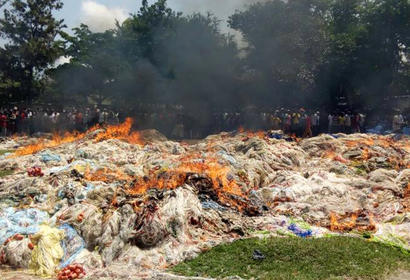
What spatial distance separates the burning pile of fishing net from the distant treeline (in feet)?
49.4

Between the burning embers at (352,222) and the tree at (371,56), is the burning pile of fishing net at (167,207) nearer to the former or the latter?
the burning embers at (352,222)

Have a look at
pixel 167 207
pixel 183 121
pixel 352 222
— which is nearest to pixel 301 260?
pixel 352 222

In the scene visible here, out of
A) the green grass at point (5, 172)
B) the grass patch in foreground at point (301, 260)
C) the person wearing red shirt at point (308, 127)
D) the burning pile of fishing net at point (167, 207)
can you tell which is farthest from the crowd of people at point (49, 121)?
the grass patch in foreground at point (301, 260)

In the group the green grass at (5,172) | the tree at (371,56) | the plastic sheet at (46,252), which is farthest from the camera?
the tree at (371,56)

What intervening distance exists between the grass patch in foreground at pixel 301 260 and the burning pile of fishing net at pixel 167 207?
1.74ft

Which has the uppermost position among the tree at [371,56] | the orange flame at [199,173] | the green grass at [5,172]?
the tree at [371,56]

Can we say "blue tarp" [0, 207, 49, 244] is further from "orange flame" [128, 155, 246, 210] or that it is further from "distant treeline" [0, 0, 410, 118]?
"distant treeline" [0, 0, 410, 118]

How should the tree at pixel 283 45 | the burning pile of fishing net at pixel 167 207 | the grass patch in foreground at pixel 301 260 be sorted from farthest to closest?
the tree at pixel 283 45
the burning pile of fishing net at pixel 167 207
the grass patch in foreground at pixel 301 260

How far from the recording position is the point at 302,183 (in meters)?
12.6

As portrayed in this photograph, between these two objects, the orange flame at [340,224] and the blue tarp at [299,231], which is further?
the orange flame at [340,224]

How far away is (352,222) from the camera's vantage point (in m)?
10.3

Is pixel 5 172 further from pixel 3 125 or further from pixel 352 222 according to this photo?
pixel 352 222

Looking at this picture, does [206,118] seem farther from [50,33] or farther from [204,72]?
[50,33]

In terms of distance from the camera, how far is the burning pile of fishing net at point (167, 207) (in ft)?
28.7
